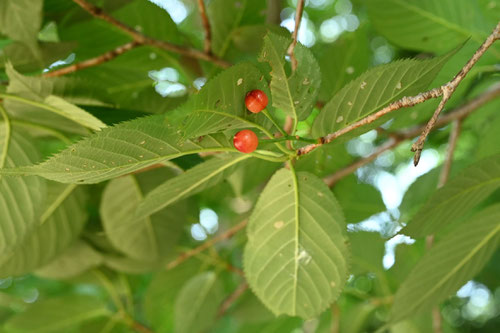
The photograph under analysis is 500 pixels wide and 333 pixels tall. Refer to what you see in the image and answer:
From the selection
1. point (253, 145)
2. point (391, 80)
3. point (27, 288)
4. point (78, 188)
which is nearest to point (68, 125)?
point (78, 188)

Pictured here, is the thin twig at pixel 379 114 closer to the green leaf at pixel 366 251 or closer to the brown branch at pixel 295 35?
the brown branch at pixel 295 35

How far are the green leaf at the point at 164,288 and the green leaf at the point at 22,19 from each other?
0.75m

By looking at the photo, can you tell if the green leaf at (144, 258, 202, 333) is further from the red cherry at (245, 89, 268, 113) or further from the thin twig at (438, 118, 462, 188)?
the red cherry at (245, 89, 268, 113)

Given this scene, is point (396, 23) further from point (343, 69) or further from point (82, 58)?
point (82, 58)

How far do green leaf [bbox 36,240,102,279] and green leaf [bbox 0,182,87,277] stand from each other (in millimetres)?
100

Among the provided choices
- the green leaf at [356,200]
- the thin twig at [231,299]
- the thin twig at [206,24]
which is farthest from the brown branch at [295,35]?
the thin twig at [231,299]

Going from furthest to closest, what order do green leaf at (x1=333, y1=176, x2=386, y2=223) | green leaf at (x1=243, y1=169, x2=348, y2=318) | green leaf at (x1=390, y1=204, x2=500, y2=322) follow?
1. green leaf at (x1=333, y1=176, x2=386, y2=223)
2. green leaf at (x1=390, y1=204, x2=500, y2=322)
3. green leaf at (x1=243, y1=169, x2=348, y2=318)

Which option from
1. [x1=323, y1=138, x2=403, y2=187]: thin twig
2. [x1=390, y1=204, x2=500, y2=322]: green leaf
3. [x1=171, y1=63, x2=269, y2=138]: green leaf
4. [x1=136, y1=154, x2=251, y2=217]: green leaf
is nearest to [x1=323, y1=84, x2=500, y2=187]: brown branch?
[x1=323, y1=138, x2=403, y2=187]: thin twig

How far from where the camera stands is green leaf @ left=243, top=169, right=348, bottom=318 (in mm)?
712

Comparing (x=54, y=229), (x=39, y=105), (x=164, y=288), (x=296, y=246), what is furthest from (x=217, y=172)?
(x=164, y=288)

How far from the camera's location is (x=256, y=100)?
1.90 ft

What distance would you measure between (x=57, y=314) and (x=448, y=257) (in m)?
1.04

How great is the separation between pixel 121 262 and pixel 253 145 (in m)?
0.75

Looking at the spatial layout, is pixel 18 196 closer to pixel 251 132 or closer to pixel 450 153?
pixel 251 132
